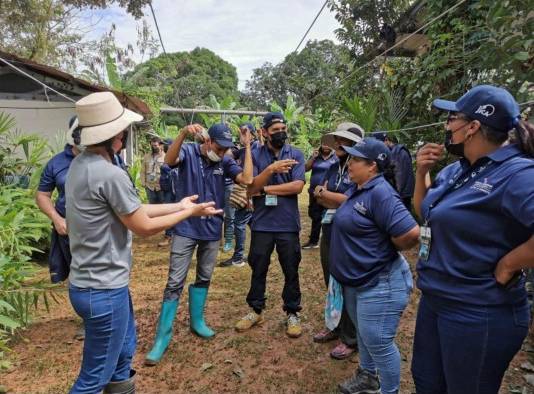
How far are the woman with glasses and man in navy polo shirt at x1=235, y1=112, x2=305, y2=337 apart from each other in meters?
1.96

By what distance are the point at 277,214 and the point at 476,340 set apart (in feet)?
7.40

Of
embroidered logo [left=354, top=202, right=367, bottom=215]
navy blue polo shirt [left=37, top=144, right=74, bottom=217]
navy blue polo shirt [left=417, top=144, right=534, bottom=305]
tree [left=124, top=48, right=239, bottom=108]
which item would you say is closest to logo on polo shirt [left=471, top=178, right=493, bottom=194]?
navy blue polo shirt [left=417, top=144, right=534, bottom=305]

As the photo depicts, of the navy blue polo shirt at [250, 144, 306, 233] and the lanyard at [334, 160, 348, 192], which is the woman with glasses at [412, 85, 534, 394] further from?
the navy blue polo shirt at [250, 144, 306, 233]

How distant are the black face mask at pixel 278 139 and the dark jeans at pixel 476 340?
7.43 ft

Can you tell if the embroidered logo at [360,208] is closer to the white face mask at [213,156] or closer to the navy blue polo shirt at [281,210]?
the navy blue polo shirt at [281,210]

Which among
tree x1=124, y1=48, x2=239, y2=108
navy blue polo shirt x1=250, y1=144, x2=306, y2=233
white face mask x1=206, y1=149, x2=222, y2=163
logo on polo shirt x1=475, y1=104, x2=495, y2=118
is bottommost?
navy blue polo shirt x1=250, y1=144, x2=306, y2=233

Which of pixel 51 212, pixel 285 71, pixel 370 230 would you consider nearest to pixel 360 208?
pixel 370 230

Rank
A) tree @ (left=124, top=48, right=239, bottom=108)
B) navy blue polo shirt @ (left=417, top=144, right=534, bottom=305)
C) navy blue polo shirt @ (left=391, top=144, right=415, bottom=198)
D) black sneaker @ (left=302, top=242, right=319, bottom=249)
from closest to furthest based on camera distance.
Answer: navy blue polo shirt @ (left=417, top=144, right=534, bottom=305) < navy blue polo shirt @ (left=391, top=144, right=415, bottom=198) < black sneaker @ (left=302, top=242, right=319, bottom=249) < tree @ (left=124, top=48, right=239, bottom=108)

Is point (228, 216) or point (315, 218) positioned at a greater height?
point (228, 216)

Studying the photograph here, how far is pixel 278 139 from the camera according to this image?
3.89 meters

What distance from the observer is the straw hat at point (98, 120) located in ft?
7.02

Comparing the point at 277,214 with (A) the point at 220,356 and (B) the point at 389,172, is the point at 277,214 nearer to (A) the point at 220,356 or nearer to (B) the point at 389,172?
(B) the point at 389,172

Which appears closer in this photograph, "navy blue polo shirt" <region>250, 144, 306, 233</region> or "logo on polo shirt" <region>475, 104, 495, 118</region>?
"logo on polo shirt" <region>475, 104, 495, 118</region>

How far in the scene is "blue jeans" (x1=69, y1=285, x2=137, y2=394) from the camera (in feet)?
7.13
